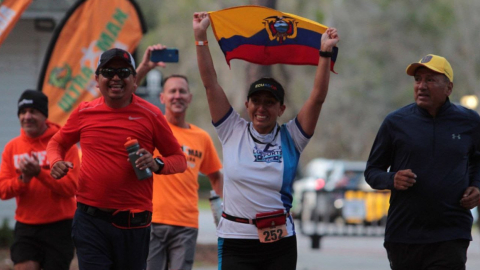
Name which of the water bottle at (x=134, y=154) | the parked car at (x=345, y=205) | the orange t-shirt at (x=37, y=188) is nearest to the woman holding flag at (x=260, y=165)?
the water bottle at (x=134, y=154)

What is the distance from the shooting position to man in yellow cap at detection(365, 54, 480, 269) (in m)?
6.44

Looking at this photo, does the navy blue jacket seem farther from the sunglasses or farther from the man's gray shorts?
the man's gray shorts

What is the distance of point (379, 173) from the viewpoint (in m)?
6.67

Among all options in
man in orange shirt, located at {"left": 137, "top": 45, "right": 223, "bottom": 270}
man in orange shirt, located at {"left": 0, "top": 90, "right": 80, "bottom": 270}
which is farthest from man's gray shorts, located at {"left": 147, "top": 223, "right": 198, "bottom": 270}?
man in orange shirt, located at {"left": 0, "top": 90, "right": 80, "bottom": 270}

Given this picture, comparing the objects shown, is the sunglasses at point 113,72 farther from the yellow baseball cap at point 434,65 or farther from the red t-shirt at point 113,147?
the yellow baseball cap at point 434,65

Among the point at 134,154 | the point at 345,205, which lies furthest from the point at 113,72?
the point at 345,205

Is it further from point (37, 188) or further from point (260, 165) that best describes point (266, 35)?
point (37, 188)

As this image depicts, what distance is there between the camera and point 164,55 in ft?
25.2

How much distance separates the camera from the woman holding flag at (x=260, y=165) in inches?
240

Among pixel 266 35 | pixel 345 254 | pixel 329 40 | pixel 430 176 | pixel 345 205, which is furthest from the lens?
pixel 345 205

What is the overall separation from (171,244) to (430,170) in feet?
9.28

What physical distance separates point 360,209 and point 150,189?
12.4 metres

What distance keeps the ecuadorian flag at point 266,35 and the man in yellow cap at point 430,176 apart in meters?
0.81

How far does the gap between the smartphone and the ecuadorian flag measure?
79 cm
